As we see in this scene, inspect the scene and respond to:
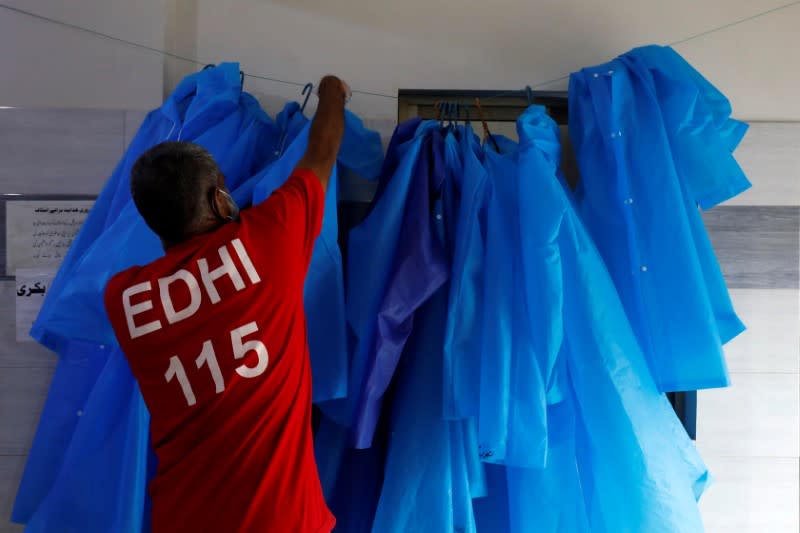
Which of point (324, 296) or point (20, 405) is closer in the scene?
point (324, 296)

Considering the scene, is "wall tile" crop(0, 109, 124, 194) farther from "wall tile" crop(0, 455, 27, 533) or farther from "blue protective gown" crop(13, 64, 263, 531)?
"wall tile" crop(0, 455, 27, 533)

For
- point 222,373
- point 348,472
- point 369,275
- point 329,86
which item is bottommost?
point 348,472

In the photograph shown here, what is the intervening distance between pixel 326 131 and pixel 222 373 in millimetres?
460

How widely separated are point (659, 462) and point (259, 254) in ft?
2.48

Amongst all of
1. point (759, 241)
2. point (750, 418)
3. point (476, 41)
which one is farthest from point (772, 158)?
point (476, 41)

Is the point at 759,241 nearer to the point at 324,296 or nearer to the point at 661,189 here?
the point at 661,189

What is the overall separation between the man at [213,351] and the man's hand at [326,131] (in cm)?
15

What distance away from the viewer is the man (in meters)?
0.82

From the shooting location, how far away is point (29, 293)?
4.27 feet

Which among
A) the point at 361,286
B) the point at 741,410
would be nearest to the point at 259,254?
the point at 361,286

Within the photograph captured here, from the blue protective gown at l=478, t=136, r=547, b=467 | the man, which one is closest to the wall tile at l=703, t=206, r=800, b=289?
the blue protective gown at l=478, t=136, r=547, b=467

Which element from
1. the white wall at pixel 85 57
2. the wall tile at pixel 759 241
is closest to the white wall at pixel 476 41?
the white wall at pixel 85 57

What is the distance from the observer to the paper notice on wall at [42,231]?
1303mm

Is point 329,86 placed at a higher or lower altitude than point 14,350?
higher
